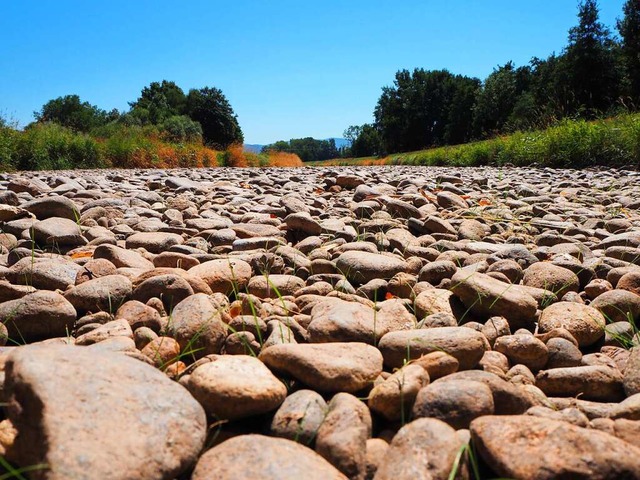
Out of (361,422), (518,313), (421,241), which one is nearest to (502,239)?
(421,241)

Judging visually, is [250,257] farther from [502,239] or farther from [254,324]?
[502,239]

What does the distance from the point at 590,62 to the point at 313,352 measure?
35.1 metres

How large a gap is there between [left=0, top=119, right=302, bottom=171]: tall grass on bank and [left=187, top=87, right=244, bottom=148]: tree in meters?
19.4

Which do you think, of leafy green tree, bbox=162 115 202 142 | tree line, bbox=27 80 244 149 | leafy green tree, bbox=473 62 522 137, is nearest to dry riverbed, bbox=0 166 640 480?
leafy green tree, bbox=162 115 202 142

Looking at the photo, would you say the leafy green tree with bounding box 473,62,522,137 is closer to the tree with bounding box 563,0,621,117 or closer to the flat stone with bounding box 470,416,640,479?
the tree with bounding box 563,0,621,117

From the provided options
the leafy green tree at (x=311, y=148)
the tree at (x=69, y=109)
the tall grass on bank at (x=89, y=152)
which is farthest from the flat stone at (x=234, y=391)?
the leafy green tree at (x=311, y=148)

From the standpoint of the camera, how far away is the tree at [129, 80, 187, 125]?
1238 inches

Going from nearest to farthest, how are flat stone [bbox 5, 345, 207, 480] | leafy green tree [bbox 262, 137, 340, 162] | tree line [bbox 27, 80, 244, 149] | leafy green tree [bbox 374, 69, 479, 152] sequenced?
1. flat stone [bbox 5, 345, 207, 480]
2. tree line [bbox 27, 80, 244, 149]
3. leafy green tree [bbox 374, 69, 479, 152]
4. leafy green tree [bbox 262, 137, 340, 162]

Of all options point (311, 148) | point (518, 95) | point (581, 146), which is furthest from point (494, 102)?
point (311, 148)

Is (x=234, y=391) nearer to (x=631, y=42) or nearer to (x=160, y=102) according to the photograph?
(x=631, y=42)

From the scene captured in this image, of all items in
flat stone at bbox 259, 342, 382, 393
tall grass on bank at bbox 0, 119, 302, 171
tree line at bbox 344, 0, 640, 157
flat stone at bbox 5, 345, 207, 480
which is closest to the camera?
flat stone at bbox 5, 345, 207, 480

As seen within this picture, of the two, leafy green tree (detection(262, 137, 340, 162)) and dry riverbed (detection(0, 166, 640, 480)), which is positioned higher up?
leafy green tree (detection(262, 137, 340, 162))

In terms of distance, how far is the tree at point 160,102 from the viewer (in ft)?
103

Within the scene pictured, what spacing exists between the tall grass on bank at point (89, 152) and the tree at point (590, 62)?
2501cm
